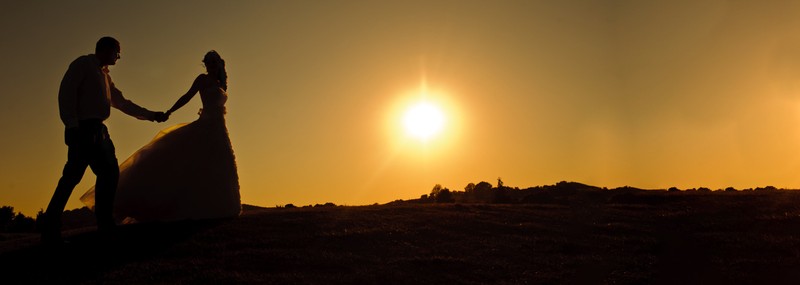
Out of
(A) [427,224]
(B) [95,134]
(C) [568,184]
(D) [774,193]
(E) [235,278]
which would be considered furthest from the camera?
(C) [568,184]

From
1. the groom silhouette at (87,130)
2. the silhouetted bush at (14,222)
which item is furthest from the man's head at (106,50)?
the silhouetted bush at (14,222)

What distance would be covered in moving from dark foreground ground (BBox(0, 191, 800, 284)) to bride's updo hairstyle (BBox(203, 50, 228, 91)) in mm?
3186

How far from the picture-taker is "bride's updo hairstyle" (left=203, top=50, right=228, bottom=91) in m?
16.4

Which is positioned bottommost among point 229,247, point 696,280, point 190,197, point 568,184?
point 696,280

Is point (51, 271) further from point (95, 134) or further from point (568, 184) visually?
point (568, 184)

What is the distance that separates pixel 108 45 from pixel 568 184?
22.6 meters

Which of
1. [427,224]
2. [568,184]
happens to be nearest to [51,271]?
[427,224]

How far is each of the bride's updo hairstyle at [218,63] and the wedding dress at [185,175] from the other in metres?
0.31

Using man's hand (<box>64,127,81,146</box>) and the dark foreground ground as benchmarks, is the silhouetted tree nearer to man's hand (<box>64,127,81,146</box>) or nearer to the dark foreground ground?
the dark foreground ground

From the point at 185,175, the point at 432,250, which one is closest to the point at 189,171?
the point at 185,175

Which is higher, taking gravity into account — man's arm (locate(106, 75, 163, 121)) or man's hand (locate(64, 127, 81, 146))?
man's arm (locate(106, 75, 163, 121))

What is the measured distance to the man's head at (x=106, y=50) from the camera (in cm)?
1335

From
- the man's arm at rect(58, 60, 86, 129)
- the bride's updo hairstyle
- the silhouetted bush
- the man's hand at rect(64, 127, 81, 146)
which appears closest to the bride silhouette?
the bride's updo hairstyle

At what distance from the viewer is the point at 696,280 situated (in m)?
11.8
